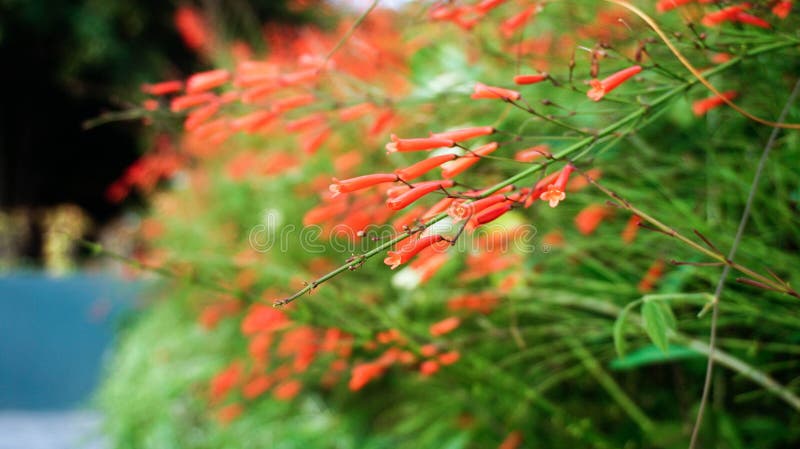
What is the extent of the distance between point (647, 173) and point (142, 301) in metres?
4.68

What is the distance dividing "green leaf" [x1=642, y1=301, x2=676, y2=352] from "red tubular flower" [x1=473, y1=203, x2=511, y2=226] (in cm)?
26

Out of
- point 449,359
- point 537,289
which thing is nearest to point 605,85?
point 449,359

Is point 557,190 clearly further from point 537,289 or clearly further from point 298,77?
point 537,289

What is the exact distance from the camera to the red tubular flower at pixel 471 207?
68 cm

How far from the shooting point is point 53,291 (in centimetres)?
561

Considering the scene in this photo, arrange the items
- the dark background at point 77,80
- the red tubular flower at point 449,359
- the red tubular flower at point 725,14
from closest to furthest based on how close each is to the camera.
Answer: the red tubular flower at point 725,14
the red tubular flower at point 449,359
the dark background at point 77,80

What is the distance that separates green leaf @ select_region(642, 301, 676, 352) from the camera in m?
0.80

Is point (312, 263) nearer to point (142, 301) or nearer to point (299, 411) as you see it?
point (299, 411)

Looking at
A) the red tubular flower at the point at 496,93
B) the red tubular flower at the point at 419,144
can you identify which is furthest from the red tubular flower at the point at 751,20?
the red tubular flower at the point at 419,144

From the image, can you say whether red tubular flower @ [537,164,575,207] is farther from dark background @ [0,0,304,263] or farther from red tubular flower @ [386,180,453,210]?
dark background @ [0,0,304,263]

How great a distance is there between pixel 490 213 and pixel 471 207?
0.02 meters

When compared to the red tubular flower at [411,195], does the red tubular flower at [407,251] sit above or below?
below

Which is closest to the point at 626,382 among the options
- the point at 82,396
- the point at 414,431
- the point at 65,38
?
the point at 414,431

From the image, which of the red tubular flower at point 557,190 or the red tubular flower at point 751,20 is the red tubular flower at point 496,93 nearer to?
the red tubular flower at point 557,190
